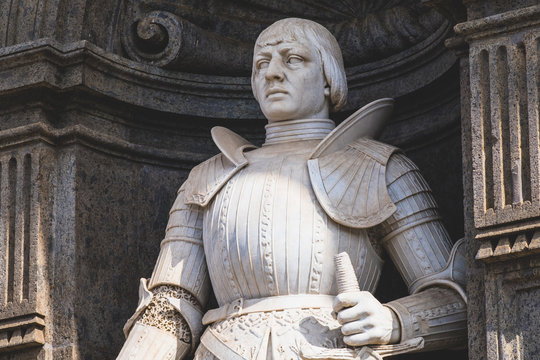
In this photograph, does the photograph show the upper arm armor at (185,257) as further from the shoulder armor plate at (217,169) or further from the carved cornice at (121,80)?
the carved cornice at (121,80)

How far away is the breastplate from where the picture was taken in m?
7.51

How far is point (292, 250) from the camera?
7504 millimetres

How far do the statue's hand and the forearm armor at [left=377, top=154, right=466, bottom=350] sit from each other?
0.11m

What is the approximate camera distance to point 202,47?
8898 mm

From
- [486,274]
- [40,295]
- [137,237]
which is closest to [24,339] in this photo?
[40,295]

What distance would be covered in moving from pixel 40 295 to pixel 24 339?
8.5 inches

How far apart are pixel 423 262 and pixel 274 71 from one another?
1.12 m

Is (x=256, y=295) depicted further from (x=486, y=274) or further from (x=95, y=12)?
(x=95, y=12)

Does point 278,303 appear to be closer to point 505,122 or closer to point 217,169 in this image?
point 217,169

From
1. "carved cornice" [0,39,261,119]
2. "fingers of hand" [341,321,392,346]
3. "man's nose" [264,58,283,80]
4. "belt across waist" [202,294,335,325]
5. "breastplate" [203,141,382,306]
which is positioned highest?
"carved cornice" [0,39,261,119]

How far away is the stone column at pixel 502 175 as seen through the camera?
683cm

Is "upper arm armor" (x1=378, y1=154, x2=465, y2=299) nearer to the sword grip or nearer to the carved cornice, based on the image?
the sword grip

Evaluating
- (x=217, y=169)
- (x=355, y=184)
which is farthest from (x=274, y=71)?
(x=355, y=184)

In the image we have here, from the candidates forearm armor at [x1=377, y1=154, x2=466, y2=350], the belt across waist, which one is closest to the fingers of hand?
forearm armor at [x1=377, y1=154, x2=466, y2=350]
